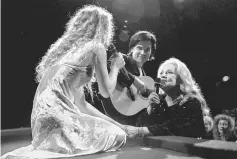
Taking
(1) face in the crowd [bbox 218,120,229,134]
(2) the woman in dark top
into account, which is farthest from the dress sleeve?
(1) face in the crowd [bbox 218,120,229,134]

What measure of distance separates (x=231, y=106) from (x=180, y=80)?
147 cm

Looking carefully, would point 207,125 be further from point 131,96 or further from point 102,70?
point 102,70

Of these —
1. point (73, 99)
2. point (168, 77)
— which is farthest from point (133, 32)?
point (73, 99)

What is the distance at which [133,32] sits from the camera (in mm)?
3963

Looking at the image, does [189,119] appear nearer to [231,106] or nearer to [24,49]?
[231,106]

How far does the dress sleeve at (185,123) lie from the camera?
10.6 feet

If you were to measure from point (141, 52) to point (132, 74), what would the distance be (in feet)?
1.30

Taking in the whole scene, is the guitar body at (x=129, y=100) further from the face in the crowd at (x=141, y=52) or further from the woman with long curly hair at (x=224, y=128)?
the woman with long curly hair at (x=224, y=128)

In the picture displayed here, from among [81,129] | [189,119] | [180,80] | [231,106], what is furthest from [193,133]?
[81,129]

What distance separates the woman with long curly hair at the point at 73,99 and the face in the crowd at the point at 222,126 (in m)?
1.97

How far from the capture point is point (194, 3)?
13.7 ft

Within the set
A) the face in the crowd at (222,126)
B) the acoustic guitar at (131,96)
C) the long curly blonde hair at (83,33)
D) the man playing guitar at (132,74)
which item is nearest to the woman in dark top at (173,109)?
the acoustic guitar at (131,96)

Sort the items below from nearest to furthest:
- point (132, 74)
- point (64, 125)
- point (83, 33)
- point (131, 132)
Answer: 1. point (64, 125)
2. point (83, 33)
3. point (131, 132)
4. point (132, 74)

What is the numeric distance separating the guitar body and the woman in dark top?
0.37ft
